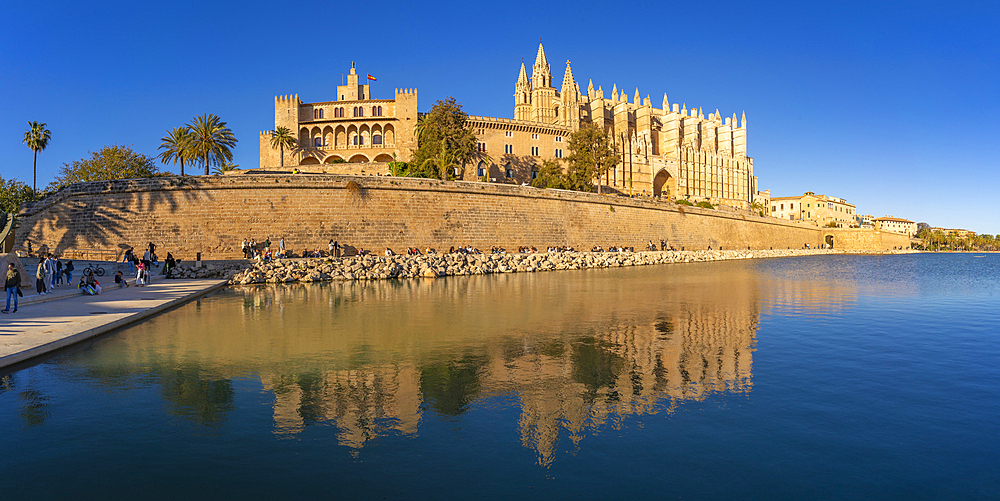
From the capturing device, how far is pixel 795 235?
72.6 meters

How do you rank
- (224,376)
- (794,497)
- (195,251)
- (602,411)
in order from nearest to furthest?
(794,497), (602,411), (224,376), (195,251)

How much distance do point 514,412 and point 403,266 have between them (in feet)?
77.9

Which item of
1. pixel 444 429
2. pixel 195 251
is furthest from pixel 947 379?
pixel 195 251

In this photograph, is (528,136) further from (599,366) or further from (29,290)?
(599,366)

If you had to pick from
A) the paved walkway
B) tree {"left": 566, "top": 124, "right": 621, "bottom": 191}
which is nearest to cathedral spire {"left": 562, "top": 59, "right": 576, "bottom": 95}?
tree {"left": 566, "top": 124, "right": 621, "bottom": 191}

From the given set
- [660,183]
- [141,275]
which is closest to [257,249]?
[141,275]

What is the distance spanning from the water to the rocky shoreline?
14.8 m

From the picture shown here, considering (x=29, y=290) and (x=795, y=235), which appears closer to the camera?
(x=29, y=290)

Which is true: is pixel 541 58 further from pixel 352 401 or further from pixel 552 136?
pixel 352 401

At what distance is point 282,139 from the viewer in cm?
5850

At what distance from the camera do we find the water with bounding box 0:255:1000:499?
4590 millimetres

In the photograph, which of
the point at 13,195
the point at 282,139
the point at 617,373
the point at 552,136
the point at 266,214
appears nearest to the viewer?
the point at 617,373

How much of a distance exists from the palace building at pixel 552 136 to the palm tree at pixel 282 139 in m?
0.75

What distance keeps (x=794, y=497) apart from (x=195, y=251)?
34845mm
